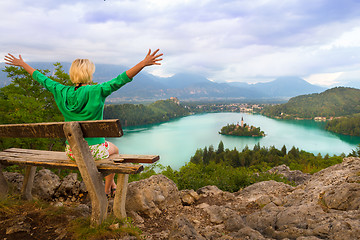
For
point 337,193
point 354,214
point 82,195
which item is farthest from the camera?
point 82,195

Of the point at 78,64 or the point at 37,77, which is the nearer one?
the point at 78,64

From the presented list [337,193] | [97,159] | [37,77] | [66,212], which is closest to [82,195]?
[66,212]

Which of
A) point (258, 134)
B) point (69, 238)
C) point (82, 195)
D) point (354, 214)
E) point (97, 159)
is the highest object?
point (97, 159)

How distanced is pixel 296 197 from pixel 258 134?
7829 cm

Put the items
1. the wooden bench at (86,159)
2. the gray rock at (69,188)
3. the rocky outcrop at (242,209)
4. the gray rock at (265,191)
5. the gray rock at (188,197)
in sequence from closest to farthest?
the wooden bench at (86,159)
the rocky outcrop at (242,209)
the gray rock at (69,188)
the gray rock at (188,197)
the gray rock at (265,191)

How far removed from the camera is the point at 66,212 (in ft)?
9.69

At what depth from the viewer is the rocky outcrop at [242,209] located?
2615mm

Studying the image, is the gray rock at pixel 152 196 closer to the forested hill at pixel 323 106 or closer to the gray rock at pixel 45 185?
the gray rock at pixel 45 185

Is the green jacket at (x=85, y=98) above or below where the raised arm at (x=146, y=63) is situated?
below

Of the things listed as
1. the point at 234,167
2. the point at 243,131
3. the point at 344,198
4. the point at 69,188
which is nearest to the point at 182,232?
the point at 344,198

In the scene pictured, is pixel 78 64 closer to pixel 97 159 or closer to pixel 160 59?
pixel 160 59

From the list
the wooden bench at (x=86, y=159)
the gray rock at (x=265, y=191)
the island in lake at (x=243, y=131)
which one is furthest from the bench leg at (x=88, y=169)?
the island in lake at (x=243, y=131)

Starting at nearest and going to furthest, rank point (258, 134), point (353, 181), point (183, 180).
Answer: point (353, 181), point (183, 180), point (258, 134)

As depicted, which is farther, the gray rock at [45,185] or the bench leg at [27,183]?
the gray rock at [45,185]
